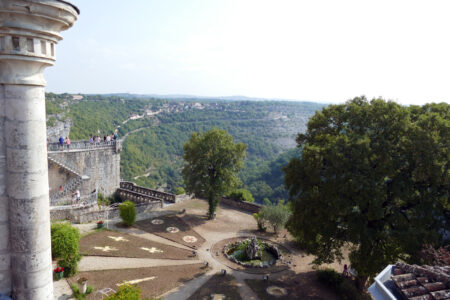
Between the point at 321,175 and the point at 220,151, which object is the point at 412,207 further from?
the point at 220,151

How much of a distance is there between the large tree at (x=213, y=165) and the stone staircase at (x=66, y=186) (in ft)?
35.3

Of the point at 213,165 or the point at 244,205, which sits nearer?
the point at 213,165

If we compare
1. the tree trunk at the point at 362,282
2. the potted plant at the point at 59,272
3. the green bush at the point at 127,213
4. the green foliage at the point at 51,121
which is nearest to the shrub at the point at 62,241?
the potted plant at the point at 59,272

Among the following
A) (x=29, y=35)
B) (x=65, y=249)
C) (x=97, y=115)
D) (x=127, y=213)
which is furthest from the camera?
(x=97, y=115)

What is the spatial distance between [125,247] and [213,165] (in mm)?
10732

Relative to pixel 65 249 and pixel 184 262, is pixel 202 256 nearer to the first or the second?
pixel 184 262

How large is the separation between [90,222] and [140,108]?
9726 cm

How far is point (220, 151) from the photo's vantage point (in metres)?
27.2

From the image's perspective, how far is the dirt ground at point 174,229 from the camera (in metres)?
23.1

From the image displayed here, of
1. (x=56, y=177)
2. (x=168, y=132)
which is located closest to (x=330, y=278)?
(x=56, y=177)

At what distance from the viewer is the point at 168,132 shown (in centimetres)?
9475

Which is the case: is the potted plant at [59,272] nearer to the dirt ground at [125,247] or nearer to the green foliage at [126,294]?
the dirt ground at [125,247]

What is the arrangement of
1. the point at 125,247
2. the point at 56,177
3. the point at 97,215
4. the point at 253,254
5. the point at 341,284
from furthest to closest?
1. the point at 56,177
2. the point at 97,215
3. the point at 253,254
4. the point at 125,247
5. the point at 341,284

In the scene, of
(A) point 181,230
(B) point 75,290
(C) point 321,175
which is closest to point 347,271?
(C) point 321,175
